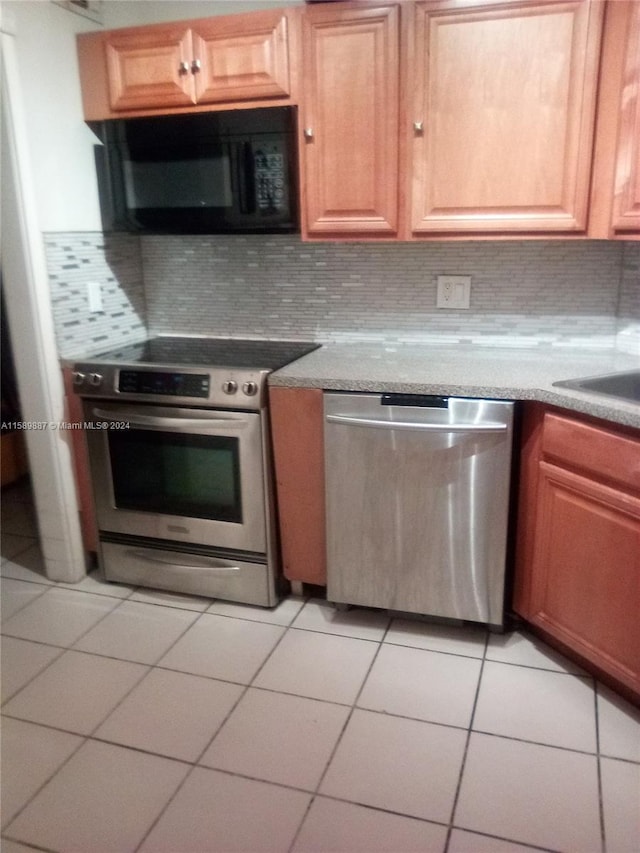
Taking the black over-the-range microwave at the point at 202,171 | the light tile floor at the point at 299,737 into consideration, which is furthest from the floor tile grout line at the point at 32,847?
the black over-the-range microwave at the point at 202,171

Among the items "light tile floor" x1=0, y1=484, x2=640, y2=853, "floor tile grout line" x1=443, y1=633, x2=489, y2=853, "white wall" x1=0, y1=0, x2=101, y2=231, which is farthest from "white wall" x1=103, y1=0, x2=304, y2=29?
"floor tile grout line" x1=443, y1=633, x2=489, y2=853

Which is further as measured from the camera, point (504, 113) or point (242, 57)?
point (242, 57)

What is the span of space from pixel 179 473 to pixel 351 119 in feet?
4.18

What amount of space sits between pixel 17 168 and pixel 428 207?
50.7 inches

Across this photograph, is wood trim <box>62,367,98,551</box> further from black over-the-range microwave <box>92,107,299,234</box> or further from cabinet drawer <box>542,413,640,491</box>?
cabinet drawer <box>542,413,640,491</box>

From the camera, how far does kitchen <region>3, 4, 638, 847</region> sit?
7.24 ft

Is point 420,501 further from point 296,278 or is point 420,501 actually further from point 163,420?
point 296,278

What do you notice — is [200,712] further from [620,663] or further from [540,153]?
[540,153]

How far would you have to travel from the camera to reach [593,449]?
1710 mm

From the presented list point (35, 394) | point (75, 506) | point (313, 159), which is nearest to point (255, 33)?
point (313, 159)

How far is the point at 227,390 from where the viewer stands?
2.10m

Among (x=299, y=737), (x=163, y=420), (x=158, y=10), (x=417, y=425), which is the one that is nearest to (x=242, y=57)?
Result: (x=158, y=10)

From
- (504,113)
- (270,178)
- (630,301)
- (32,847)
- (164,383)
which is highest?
(504,113)

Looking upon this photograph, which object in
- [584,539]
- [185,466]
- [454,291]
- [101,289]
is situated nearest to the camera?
[584,539]
